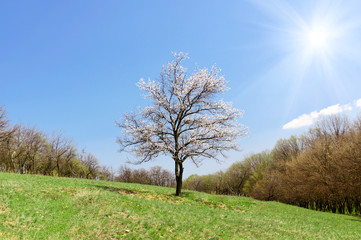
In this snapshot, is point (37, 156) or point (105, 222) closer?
point (105, 222)

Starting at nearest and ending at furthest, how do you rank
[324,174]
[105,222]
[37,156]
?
[105,222]
[324,174]
[37,156]

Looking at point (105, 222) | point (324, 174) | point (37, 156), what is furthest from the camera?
point (37, 156)

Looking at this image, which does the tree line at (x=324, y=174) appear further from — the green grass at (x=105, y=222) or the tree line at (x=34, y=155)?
the tree line at (x=34, y=155)

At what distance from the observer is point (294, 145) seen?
2589 inches

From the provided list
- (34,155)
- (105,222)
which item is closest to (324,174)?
(105,222)

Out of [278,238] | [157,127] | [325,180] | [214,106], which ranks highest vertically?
[214,106]

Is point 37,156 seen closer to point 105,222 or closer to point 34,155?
point 34,155

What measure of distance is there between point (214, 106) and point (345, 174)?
2401cm

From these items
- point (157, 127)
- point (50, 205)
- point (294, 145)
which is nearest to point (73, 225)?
point (50, 205)

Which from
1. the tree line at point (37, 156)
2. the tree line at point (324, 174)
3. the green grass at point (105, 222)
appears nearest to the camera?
the green grass at point (105, 222)

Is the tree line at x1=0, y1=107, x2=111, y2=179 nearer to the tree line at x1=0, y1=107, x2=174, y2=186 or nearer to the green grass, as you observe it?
the tree line at x1=0, y1=107, x2=174, y2=186

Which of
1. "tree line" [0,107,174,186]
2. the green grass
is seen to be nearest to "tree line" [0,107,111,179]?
"tree line" [0,107,174,186]

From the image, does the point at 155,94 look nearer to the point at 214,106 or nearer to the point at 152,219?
the point at 214,106

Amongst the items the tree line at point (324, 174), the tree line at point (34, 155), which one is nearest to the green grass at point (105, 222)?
the tree line at point (324, 174)
